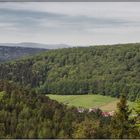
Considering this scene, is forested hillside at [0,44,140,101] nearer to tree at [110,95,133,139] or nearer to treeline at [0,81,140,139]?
treeline at [0,81,140,139]

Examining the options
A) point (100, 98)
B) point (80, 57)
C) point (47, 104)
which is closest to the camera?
point (47, 104)

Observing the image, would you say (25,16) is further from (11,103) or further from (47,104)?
(47,104)

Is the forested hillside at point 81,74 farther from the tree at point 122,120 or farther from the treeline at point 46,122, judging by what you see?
the tree at point 122,120

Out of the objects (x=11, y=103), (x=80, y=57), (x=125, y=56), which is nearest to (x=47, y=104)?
(x=11, y=103)

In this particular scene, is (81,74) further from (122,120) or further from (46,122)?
(46,122)

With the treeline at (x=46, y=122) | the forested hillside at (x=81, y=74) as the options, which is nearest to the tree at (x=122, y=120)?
the treeline at (x=46, y=122)

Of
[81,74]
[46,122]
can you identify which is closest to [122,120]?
[46,122]

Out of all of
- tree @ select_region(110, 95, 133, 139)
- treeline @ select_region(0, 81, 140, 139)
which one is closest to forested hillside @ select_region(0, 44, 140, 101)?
treeline @ select_region(0, 81, 140, 139)
